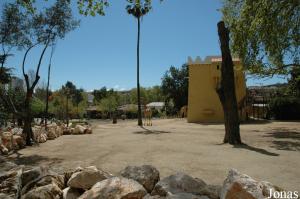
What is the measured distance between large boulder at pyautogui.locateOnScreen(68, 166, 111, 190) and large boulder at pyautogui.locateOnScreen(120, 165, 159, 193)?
1.54 ft

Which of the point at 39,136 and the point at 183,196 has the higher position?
the point at 39,136

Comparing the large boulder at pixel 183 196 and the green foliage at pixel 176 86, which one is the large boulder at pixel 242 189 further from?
the green foliage at pixel 176 86

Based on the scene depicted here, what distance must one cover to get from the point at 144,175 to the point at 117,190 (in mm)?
955

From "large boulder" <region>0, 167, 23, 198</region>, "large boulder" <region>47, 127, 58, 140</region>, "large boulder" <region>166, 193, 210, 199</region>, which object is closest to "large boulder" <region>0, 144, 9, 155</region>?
"large boulder" <region>47, 127, 58, 140</region>

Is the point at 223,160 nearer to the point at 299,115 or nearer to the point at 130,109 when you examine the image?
the point at 299,115

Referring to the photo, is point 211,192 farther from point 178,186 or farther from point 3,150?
point 3,150

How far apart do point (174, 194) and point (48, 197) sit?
7.25 feet

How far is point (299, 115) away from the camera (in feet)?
91.0

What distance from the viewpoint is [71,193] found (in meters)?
5.87

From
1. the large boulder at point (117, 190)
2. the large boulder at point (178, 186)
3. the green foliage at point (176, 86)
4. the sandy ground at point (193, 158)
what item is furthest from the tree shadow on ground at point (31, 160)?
the green foliage at point (176, 86)

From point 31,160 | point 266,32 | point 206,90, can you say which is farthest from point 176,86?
point 31,160

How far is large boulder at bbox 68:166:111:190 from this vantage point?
5.83 metres

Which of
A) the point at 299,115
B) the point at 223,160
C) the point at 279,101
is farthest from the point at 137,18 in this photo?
the point at 223,160

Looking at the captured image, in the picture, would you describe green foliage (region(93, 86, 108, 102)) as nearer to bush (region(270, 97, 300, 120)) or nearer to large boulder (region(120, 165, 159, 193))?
bush (region(270, 97, 300, 120))
